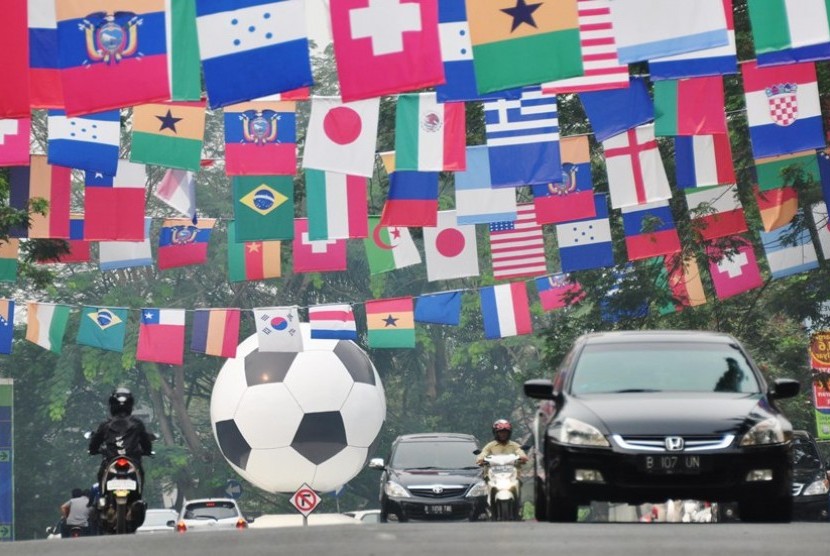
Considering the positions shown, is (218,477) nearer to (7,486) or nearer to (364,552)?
(7,486)

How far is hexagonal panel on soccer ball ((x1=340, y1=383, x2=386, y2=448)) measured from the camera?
4400cm

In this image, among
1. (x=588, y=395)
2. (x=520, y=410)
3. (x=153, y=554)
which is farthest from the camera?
(x=520, y=410)

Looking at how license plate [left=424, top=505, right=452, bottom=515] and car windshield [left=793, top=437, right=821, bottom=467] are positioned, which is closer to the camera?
car windshield [left=793, top=437, right=821, bottom=467]

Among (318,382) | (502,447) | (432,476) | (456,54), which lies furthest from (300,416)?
(456,54)

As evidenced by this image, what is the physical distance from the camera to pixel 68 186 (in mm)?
26781

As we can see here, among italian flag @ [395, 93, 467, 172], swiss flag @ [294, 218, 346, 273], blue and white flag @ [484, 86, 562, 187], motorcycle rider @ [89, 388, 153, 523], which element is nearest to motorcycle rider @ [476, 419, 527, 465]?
blue and white flag @ [484, 86, 562, 187]

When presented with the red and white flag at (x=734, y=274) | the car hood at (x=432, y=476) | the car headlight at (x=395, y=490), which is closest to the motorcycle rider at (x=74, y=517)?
the car headlight at (x=395, y=490)

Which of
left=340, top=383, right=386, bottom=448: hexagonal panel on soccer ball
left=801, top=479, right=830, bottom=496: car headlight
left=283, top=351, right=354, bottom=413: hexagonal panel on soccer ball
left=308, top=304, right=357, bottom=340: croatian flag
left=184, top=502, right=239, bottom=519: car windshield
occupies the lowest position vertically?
left=801, top=479, right=830, bottom=496: car headlight

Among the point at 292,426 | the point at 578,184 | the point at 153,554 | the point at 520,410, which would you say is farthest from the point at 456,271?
the point at 520,410

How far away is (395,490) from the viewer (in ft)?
Result: 87.5

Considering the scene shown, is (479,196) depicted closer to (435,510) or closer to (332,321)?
(435,510)

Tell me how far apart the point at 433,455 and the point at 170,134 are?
677 cm

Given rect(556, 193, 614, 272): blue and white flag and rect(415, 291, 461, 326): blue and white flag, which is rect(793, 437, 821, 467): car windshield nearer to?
rect(556, 193, 614, 272): blue and white flag

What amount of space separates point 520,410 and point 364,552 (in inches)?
2275
